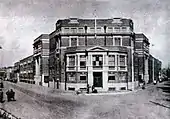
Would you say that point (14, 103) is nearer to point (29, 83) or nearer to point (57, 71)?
point (29, 83)

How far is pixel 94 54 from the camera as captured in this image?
214 centimetres

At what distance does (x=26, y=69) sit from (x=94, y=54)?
25.5 inches

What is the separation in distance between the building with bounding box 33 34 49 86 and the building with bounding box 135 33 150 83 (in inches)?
29.6

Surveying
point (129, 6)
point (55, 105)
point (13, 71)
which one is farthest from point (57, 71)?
point (129, 6)

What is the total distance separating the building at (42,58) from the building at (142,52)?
2.47 feet

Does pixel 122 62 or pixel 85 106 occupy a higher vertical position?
pixel 122 62

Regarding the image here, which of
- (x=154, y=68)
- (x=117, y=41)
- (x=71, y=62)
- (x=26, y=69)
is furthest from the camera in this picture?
(x=154, y=68)

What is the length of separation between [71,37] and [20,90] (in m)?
0.64

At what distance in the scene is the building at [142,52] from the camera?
2225mm

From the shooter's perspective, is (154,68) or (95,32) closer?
(95,32)

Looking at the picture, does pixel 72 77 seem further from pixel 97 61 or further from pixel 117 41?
Answer: pixel 117 41

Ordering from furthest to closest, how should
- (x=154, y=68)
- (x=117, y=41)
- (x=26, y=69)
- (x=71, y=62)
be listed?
(x=154, y=68) → (x=26, y=69) → (x=71, y=62) → (x=117, y=41)

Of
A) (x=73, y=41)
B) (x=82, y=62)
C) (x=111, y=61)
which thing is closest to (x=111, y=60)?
(x=111, y=61)

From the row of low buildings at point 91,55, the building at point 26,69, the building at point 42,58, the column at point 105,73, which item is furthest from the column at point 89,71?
the building at point 26,69
